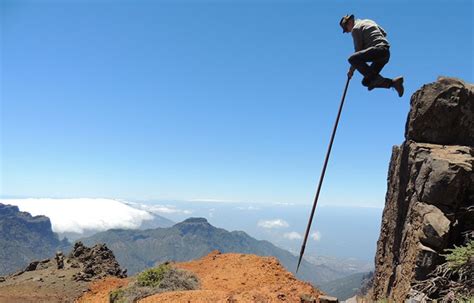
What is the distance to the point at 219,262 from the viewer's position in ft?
77.1

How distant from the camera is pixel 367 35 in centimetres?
1105

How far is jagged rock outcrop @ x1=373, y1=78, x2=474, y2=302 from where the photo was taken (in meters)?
9.91

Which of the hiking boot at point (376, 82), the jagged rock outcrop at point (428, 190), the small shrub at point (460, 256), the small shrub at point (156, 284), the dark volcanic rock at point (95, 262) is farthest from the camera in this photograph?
the dark volcanic rock at point (95, 262)

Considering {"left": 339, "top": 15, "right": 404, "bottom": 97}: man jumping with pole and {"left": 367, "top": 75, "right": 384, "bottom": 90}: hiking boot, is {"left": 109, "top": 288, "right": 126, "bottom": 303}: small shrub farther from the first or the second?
{"left": 339, "top": 15, "right": 404, "bottom": 97}: man jumping with pole

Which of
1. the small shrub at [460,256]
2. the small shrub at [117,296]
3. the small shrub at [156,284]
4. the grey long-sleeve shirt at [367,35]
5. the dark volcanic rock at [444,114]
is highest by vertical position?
the grey long-sleeve shirt at [367,35]

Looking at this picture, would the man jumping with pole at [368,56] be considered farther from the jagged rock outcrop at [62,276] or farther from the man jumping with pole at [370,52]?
the jagged rock outcrop at [62,276]

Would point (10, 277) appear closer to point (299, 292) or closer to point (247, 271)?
point (247, 271)

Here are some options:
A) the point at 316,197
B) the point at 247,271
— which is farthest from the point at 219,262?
the point at 316,197

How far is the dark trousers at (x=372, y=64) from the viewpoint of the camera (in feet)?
35.6

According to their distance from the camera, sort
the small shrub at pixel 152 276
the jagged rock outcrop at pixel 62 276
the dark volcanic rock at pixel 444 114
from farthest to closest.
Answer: the jagged rock outcrop at pixel 62 276 → the small shrub at pixel 152 276 → the dark volcanic rock at pixel 444 114

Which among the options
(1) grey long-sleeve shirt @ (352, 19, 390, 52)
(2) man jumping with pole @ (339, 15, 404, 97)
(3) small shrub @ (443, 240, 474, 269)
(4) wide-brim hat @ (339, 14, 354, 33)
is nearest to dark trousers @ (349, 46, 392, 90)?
(2) man jumping with pole @ (339, 15, 404, 97)

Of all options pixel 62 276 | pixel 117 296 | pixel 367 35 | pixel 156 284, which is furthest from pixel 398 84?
pixel 62 276

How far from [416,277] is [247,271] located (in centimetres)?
1135

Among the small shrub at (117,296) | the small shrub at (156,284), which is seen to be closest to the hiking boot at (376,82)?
the small shrub at (156,284)
